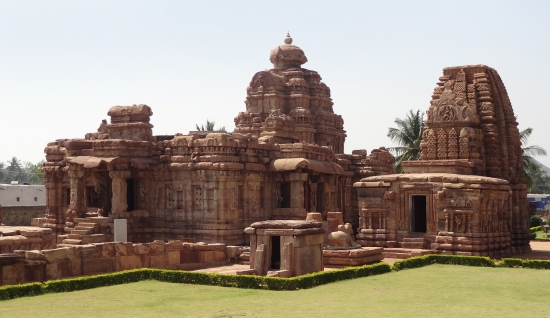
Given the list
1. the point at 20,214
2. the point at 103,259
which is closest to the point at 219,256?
the point at 103,259

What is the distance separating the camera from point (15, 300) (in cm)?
1399

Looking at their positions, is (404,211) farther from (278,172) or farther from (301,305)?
(301,305)

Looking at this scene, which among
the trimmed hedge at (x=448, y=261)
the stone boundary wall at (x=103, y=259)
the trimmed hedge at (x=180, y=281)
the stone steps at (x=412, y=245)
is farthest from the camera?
the stone steps at (x=412, y=245)

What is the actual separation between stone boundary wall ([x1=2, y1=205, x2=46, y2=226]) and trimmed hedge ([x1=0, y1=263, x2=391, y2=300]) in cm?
2680

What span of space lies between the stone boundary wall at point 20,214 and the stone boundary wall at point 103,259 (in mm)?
22968

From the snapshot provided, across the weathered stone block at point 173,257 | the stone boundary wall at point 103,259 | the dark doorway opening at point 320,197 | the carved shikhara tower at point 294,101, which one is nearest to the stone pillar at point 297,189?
the dark doorway opening at point 320,197

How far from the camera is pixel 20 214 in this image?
140 feet

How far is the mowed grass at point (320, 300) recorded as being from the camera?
12688 mm

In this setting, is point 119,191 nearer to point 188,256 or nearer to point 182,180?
point 182,180

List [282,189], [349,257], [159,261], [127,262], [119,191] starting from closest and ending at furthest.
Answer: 1. [127,262]
2. [159,261]
3. [349,257]
4. [119,191]
5. [282,189]

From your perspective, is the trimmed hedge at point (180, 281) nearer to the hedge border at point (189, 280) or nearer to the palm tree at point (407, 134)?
the hedge border at point (189, 280)

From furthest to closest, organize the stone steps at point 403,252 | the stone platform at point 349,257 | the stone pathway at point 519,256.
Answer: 1. the stone steps at point 403,252
2. the stone platform at point 349,257
3. the stone pathway at point 519,256

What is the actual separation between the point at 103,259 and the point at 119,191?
9797mm

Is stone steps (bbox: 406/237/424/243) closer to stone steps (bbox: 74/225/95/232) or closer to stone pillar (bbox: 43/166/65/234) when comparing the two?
stone steps (bbox: 74/225/95/232)
